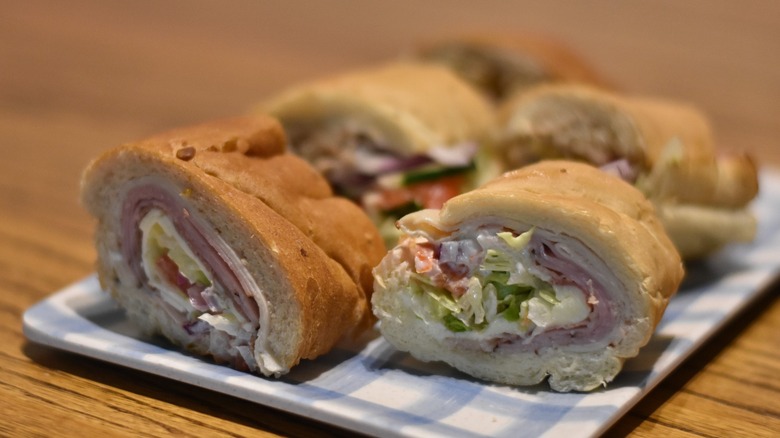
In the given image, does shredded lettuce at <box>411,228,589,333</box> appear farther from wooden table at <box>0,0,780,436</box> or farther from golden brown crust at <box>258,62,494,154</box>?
golden brown crust at <box>258,62,494,154</box>

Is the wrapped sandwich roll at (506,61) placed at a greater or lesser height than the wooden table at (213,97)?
greater

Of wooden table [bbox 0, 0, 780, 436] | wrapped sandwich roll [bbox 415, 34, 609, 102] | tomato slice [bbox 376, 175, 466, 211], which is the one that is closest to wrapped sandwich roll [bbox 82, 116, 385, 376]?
wooden table [bbox 0, 0, 780, 436]

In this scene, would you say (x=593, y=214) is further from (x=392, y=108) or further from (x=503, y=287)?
(x=392, y=108)

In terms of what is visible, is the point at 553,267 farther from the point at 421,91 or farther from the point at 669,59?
the point at 669,59

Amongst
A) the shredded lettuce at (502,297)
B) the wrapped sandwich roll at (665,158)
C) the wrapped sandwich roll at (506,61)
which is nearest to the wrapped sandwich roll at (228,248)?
the shredded lettuce at (502,297)

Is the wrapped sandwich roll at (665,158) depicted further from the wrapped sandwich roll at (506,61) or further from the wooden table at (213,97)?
the wrapped sandwich roll at (506,61)

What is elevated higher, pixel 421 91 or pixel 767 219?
pixel 421 91

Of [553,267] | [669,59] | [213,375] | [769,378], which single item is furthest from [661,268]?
[669,59]
